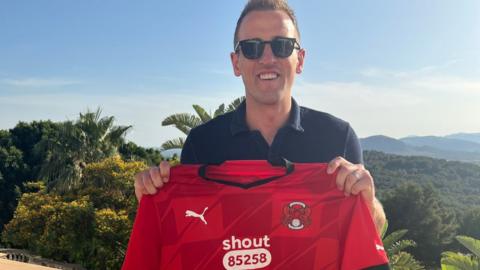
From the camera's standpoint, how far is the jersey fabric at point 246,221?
2.93 metres

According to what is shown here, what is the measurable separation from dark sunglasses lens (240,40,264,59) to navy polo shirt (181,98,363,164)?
55 centimetres

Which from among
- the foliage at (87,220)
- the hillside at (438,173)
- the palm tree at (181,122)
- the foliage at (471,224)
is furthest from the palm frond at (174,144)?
the hillside at (438,173)

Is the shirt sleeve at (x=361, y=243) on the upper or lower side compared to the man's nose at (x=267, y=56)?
lower

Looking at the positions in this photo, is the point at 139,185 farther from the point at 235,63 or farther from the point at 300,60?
the point at 300,60

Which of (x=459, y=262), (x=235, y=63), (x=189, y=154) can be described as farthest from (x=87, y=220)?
(x=235, y=63)

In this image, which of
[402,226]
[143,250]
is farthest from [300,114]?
[402,226]

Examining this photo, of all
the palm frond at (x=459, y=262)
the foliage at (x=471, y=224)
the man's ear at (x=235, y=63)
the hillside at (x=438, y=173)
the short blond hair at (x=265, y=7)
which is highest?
the short blond hair at (x=265, y=7)

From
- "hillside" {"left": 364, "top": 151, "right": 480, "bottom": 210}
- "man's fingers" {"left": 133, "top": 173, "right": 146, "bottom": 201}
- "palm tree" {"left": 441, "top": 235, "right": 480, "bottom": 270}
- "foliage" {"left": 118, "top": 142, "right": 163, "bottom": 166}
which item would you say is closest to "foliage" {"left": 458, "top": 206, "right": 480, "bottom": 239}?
"hillside" {"left": 364, "top": 151, "right": 480, "bottom": 210}

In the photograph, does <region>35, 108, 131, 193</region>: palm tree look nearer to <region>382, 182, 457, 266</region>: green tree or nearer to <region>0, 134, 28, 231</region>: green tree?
<region>0, 134, 28, 231</region>: green tree

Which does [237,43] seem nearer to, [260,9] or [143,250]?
[260,9]

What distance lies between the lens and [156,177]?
2912 millimetres

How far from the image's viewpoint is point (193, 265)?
2.94 m

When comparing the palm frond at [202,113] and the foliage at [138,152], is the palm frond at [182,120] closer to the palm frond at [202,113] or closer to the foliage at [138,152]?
the palm frond at [202,113]

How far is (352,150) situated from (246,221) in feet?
3.45
